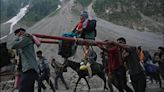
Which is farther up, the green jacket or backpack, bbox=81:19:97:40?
backpack, bbox=81:19:97:40

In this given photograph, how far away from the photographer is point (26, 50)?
30.3ft

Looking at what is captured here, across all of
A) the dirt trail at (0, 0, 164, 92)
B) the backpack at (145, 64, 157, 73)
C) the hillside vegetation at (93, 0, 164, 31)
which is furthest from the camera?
the hillside vegetation at (93, 0, 164, 31)

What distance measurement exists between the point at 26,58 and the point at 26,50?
170 mm

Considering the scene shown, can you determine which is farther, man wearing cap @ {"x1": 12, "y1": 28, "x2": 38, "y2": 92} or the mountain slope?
the mountain slope

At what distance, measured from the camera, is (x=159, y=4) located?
5784 centimetres

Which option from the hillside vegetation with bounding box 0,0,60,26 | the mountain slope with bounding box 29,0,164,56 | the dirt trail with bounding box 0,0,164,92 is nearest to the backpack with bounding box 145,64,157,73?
the dirt trail with bounding box 0,0,164,92

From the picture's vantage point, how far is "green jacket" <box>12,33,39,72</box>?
9.13 meters

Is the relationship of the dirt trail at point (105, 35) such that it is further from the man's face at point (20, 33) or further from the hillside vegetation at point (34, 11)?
the hillside vegetation at point (34, 11)

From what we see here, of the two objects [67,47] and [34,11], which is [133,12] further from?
[67,47]

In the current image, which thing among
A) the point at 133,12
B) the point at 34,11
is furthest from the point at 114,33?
the point at 34,11

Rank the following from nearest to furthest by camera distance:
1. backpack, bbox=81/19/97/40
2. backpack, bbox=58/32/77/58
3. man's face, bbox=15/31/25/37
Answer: man's face, bbox=15/31/25/37 → backpack, bbox=58/32/77/58 → backpack, bbox=81/19/97/40

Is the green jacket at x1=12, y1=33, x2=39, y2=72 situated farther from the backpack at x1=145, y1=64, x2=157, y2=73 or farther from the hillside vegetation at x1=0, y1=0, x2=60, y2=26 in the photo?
the hillside vegetation at x1=0, y1=0, x2=60, y2=26

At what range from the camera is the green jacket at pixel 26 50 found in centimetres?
913

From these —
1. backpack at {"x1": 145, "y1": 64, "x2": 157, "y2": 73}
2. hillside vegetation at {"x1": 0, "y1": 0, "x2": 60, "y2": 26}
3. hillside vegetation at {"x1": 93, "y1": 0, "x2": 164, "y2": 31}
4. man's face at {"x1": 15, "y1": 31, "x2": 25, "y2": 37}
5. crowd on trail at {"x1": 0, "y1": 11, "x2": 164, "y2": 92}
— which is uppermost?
hillside vegetation at {"x1": 0, "y1": 0, "x2": 60, "y2": 26}
